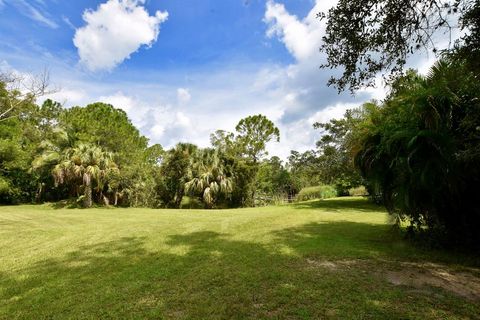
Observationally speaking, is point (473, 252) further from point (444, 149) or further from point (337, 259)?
point (337, 259)

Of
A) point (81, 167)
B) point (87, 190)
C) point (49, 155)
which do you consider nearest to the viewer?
A: point (81, 167)

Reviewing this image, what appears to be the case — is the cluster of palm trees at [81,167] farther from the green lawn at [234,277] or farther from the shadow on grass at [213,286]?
the shadow on grass at [213,286]

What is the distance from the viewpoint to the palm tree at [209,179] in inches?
814

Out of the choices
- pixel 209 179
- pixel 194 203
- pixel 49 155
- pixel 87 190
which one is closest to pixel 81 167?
pixel 87 190

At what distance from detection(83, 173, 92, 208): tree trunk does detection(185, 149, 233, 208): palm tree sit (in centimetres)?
594

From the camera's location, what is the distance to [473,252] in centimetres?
636

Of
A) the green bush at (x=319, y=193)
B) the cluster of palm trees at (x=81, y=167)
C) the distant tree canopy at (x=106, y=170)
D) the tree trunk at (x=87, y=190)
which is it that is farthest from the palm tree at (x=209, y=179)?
the green bush at (x=319, y=193)

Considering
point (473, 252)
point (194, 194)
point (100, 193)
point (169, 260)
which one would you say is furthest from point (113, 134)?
point (473, 252)

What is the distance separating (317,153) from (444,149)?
1520 cm

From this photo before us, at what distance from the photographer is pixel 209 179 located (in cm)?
2112

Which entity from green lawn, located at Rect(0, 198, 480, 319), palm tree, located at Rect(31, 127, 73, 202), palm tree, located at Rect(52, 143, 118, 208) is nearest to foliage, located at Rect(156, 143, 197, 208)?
palm tree, located at Rect(52, 143, 118, 208)

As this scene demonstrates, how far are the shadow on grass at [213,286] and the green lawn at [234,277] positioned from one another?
16 millimetres

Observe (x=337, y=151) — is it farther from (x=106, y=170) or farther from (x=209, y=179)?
(x=106, y=170)

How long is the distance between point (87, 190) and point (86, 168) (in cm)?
136
